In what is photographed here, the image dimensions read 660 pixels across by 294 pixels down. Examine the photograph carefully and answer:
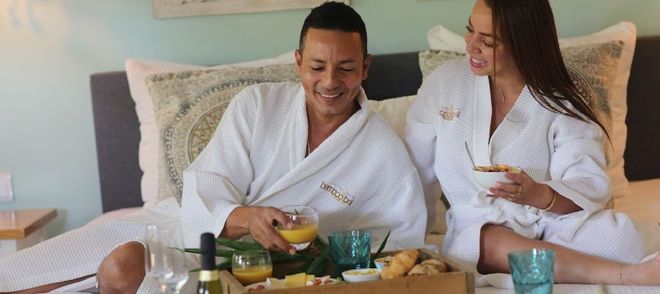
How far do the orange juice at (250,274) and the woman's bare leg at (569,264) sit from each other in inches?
26.1

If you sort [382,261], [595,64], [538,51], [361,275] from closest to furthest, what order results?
[361,275]
[382,261]
[538,51]
[595,64]

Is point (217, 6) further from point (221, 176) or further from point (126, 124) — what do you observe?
point (221, 176)

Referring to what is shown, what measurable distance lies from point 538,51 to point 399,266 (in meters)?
0.86

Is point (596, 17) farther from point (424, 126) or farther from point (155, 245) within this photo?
point (155, 245)

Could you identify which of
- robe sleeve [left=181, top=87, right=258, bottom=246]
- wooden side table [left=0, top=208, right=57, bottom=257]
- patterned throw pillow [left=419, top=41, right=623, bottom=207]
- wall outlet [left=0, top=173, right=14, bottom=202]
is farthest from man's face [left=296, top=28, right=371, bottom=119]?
wall outlet [left=0, top=173, right=14, bottom=202]

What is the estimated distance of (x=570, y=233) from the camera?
2.55 metres

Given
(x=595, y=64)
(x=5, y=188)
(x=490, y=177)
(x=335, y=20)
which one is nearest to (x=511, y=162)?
(x=490, y=177)

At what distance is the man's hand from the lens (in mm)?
2346

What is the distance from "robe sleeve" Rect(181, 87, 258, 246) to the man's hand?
3cm

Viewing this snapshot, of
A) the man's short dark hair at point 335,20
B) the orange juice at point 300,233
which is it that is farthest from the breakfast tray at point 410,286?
the man's short dark hair at point 335,20

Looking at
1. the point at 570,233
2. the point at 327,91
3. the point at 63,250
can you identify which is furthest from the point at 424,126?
the point at 63,250

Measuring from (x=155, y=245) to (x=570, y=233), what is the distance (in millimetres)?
1162

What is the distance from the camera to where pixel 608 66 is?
10.7 ft

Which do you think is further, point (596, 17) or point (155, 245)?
point (596, 17)
